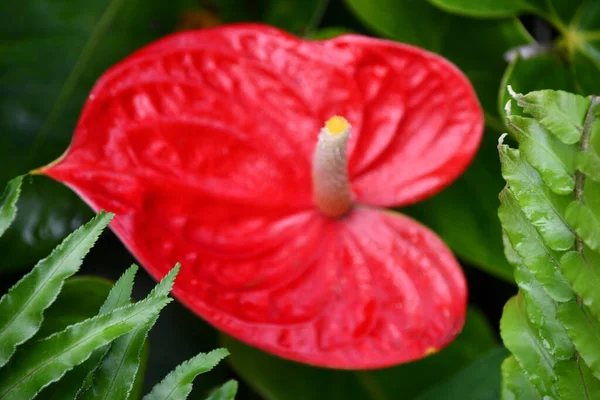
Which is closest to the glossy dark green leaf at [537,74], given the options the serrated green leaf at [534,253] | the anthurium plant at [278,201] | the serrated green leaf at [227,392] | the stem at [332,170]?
the anthurium plant at [278,201]

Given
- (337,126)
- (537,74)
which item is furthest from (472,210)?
(337,126)

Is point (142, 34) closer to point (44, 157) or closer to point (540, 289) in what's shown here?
point (44, 157)

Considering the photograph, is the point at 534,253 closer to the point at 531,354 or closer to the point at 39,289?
the point at 531,354

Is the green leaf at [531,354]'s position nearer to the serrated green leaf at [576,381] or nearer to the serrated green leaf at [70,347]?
the serrated green leaf at [576,381]

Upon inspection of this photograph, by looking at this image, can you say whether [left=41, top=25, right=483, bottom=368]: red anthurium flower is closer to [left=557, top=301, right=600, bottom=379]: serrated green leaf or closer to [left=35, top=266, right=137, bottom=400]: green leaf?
[left=35, top=266, right=137, bottom=400]: green leaf

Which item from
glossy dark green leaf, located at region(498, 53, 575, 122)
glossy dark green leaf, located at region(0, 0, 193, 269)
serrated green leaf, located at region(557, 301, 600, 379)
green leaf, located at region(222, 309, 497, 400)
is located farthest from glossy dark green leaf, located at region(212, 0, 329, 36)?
serrated green leaf, located at region(557, 301, 600, 379)

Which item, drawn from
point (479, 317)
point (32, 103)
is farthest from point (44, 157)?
point (479, 317)
